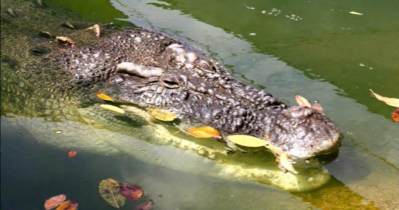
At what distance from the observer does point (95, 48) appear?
15.0ft

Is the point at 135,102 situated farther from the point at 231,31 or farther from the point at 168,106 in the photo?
the point at 231,31

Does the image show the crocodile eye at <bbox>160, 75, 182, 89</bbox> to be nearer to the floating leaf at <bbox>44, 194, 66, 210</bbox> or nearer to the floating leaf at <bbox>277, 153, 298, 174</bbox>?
the floating leaf at <bbox>277, 153, 298, 174</bbox>

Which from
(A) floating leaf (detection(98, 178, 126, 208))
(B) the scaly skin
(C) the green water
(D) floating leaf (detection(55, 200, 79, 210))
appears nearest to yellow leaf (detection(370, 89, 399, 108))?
(C) the green water

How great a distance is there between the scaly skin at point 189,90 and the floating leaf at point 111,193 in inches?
31.2

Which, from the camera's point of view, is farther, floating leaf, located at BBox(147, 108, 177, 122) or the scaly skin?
floating leaf, located at BBox(147, 108, 177, 122)

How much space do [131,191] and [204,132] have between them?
694mm

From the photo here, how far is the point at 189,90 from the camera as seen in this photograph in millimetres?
4059

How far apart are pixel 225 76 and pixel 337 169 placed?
1.12 m

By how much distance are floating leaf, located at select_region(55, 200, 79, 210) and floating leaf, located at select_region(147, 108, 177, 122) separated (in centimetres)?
99

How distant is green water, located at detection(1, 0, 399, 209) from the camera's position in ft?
11.1

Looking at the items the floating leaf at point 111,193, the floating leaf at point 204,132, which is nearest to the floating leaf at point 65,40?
the floating leaf at point 204,132

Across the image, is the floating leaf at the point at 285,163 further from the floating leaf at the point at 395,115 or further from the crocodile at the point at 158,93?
the floating leaf at the point at 395,115

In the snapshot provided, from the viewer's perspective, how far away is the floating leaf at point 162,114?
390 centimetres

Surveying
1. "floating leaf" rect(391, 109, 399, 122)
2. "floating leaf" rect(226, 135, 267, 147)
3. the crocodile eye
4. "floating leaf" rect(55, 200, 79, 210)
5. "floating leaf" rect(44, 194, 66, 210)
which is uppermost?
the crocodile eye
